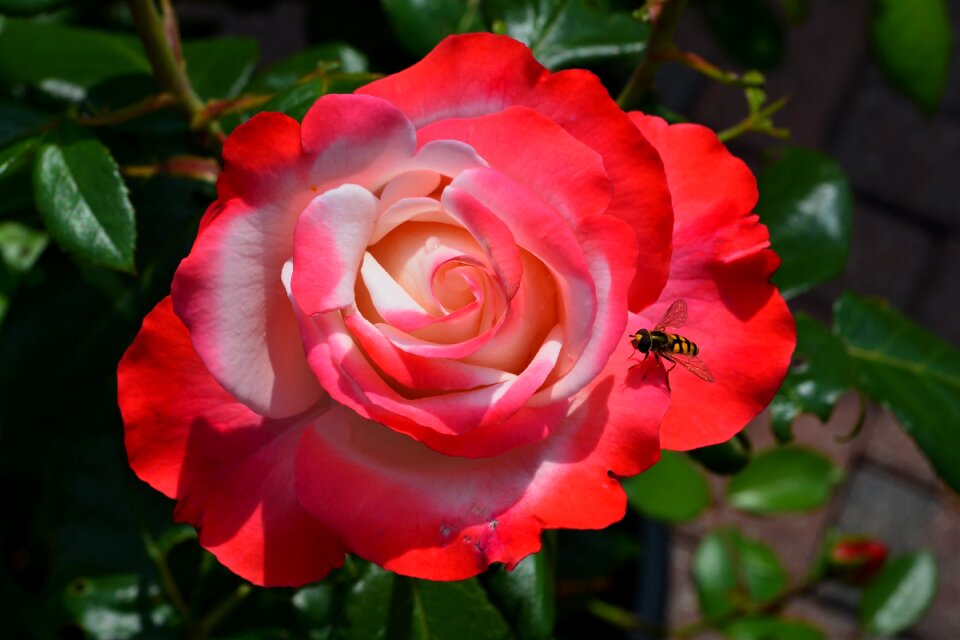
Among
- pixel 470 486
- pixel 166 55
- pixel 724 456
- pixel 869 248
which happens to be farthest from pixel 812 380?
pixel 869 248

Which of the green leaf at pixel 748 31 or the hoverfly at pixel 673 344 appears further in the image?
the green leaf at pixel 748 31

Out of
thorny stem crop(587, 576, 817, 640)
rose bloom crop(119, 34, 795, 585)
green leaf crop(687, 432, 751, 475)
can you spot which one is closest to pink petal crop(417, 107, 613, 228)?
rose bloom crop(119, 34, 795, 585)

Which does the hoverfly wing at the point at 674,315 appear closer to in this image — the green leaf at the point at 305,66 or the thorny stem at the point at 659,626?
the green leaf at the point at 305,66

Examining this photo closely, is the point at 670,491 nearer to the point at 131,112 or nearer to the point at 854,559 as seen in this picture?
the point at 854,559

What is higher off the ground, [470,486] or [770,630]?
[470,486]

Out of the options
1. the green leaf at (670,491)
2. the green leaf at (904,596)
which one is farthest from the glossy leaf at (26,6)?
the green leaf at (904,596)

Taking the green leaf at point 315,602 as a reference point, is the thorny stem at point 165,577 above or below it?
below

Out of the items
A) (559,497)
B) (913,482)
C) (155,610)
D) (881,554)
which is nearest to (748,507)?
(881,554)
